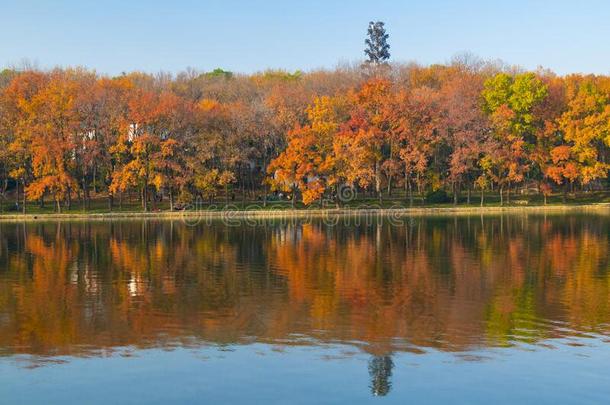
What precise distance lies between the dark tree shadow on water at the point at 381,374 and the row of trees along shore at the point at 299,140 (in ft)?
212

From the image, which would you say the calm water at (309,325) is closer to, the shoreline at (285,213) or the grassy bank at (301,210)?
the shoreline at (285,213)

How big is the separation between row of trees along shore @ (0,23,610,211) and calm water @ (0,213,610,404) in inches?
1553

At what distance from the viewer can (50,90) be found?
270ft

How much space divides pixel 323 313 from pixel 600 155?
8398 cm

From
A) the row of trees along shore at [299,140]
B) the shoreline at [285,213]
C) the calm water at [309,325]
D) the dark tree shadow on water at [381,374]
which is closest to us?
the dark tree shadow on water at [381,374]

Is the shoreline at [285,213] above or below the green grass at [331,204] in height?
below

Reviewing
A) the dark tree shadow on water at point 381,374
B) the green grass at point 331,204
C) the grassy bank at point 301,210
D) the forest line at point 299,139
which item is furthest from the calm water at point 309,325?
the green grass at point 331,204

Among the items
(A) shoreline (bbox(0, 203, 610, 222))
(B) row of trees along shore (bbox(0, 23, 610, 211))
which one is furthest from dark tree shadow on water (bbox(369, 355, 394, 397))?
(B) row of trees along shore (bbox(0, 23, 610, 211))

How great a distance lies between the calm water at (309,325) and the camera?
1598 centimetres

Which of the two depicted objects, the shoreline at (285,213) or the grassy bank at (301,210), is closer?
the shoreline at (285,213)

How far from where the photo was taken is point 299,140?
274ft

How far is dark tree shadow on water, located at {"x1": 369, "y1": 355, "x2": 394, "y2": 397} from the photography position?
51.2 ft

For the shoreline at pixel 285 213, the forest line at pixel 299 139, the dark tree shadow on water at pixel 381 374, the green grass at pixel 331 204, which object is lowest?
the dark tree shadow on water at pixel 381 374

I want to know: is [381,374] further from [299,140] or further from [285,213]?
[299,140]
